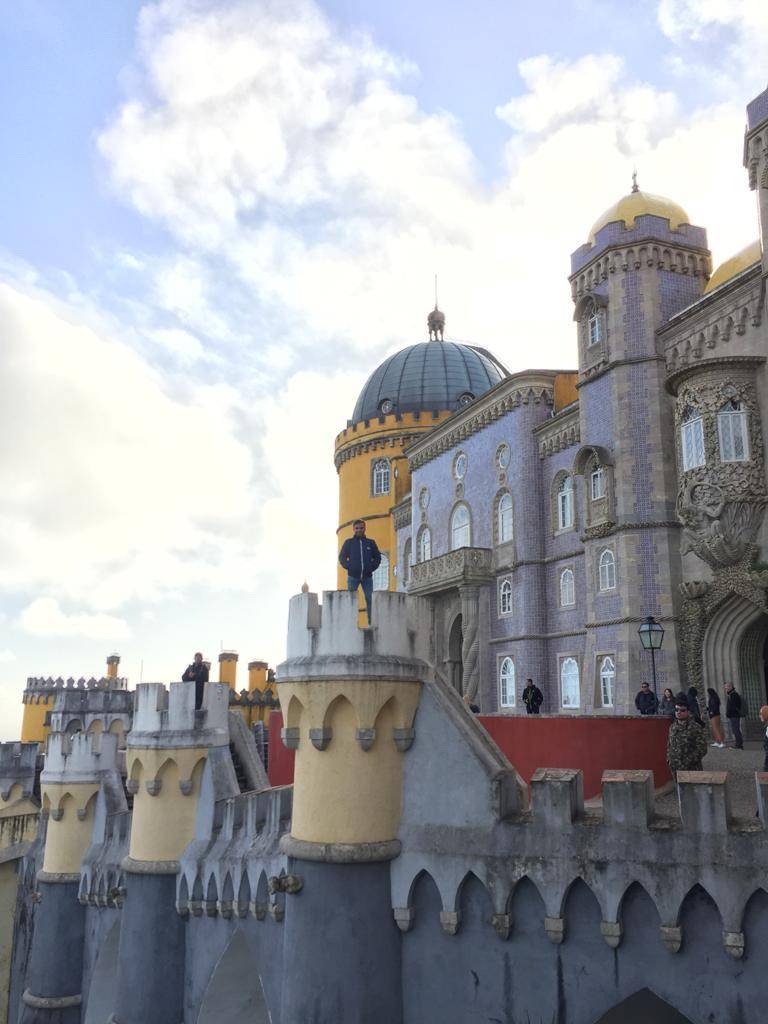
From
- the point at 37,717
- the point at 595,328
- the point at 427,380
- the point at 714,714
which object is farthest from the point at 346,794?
the point at 37,717

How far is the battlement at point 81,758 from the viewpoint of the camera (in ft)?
59.2

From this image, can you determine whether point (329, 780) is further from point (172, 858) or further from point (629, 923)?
point (172, 858)

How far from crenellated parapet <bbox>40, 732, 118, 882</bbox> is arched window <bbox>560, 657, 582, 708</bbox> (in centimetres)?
1392

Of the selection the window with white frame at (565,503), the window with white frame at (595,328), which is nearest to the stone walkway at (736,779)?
the window with white frame at (565,503)

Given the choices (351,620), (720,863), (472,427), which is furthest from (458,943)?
(472,427)

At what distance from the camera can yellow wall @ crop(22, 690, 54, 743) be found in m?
54.7

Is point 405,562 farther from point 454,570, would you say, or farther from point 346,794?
point 346,794

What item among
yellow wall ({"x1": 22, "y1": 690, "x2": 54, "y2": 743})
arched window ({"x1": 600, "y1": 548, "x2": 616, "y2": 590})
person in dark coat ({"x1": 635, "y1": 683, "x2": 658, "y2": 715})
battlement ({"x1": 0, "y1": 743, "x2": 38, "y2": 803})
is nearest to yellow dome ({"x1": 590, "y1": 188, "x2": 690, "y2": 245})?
arched window ({"x1": 600, "y1": 548, "x2": 616, "y2": 590})

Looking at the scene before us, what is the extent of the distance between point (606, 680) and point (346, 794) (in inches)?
579

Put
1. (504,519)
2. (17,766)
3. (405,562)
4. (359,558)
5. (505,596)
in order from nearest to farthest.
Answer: (359,558) → (17,766) → (505,596) → (504,519) → (405,562)

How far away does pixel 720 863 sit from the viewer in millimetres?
7156

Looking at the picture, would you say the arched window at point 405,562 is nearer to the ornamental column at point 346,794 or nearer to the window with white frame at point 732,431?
the window with white frame at point 732,431

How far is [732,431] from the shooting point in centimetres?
1878

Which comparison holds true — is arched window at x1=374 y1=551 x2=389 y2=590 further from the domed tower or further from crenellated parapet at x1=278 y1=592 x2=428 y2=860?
crenellated parapet at x1=278 y1=592 x2=428 y2=860
